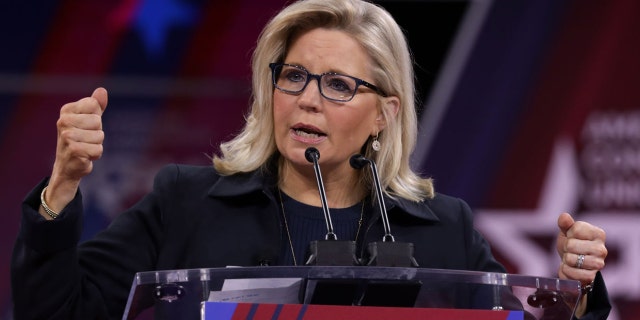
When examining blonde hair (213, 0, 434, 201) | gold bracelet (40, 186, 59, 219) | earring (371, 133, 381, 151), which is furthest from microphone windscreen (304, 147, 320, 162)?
gold bracelet (40, 186, 59, 219)

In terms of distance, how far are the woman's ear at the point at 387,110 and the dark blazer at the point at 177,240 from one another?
202 mm

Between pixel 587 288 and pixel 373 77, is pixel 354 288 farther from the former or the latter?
pixel 373 77

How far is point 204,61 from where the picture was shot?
13.0 ft

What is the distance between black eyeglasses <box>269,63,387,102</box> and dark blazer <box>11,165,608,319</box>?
21cm

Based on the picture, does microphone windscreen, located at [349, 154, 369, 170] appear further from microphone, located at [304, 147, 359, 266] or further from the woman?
microphone, located at [304, 147, 359, 266]

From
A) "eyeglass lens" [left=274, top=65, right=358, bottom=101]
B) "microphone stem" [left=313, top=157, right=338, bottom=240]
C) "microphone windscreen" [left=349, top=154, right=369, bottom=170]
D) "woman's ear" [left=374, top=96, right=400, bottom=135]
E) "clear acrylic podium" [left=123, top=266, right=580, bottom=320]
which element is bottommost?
"clear acrylic podium" [left=123, top=266, right=580, bottom=320]

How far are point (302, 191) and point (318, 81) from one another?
0.27 meters

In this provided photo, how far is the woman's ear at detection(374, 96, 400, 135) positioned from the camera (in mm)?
2433

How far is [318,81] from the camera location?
2242 millimetres

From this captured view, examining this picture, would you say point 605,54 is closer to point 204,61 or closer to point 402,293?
point 204,61

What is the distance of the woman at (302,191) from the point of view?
2.10 m

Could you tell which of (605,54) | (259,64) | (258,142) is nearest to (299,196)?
(258,142)

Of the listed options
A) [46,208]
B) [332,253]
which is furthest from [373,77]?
[46,208]

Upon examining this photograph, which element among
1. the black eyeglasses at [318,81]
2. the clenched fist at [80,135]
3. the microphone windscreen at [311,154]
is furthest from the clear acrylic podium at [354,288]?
the black eyeglasses at [318,81]
